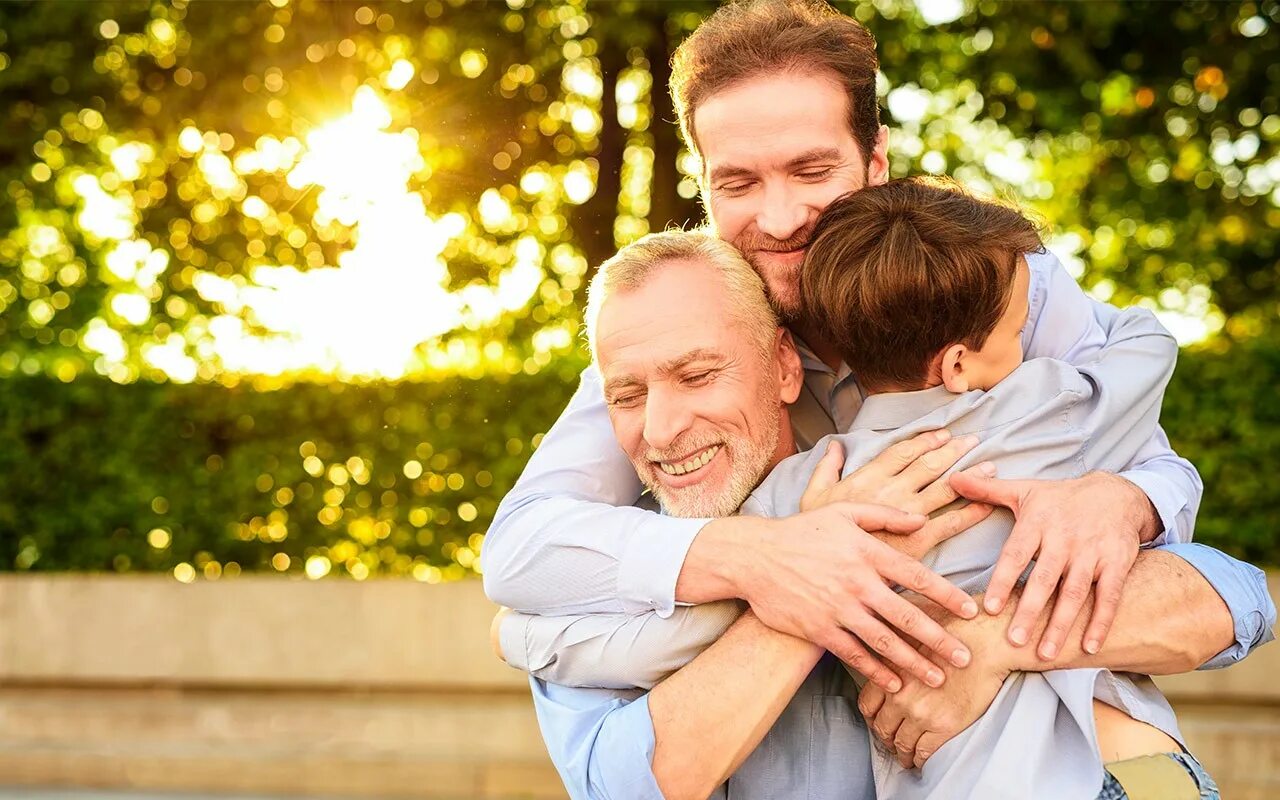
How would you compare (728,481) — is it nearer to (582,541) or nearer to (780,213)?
(582,541)

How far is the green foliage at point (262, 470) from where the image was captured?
9.27 meters

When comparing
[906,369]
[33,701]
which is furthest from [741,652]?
[33,701]

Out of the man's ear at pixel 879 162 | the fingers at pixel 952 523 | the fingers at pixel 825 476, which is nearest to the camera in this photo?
the fingers at pixel 952 523

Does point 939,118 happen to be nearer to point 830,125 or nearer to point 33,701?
point 33,701

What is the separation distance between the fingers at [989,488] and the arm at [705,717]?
15.2 inches

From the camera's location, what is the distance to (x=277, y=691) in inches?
367

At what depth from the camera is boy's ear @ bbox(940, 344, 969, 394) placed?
254 cm

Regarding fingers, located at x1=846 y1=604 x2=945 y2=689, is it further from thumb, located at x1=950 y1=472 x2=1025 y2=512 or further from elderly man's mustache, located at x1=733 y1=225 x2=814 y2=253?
elderly man's mustache, located at x1=733 y1=225 x2=814 y2=253

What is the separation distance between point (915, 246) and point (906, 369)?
0.24 m

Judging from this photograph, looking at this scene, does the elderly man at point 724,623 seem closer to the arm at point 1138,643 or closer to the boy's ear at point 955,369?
the arm at point 1138,643

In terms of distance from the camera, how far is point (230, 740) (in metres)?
9.12

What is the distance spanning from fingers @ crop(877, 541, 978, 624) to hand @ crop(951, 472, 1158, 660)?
0.23ft

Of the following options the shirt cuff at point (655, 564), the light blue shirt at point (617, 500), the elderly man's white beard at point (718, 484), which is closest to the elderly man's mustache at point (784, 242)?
the light blue shirt at point (617, 500)

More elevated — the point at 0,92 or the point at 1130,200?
the point at 0,92
